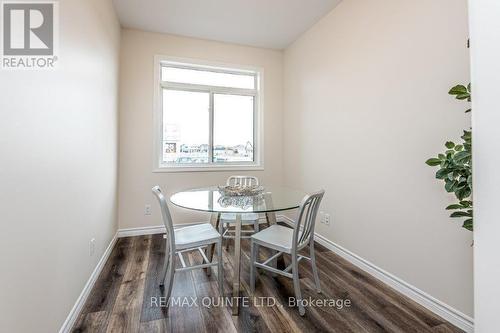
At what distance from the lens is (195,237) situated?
6.48ft

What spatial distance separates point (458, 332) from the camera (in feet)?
5.18

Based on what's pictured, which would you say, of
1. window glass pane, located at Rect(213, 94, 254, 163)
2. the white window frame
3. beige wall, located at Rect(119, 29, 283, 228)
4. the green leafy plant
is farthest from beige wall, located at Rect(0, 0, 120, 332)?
the green leafy plant

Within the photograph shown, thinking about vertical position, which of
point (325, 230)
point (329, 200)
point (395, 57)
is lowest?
point (325, 230)

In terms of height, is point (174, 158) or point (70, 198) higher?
point (174, 158)

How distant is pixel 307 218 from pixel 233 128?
7.83 ft

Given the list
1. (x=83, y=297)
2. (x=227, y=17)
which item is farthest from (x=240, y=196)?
→ (x=227, y=17)

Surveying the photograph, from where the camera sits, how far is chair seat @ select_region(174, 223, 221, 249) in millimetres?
1877

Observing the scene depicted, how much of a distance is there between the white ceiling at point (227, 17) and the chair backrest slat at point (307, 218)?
2202 mm

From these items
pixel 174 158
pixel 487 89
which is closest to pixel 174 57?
pixel 174 158

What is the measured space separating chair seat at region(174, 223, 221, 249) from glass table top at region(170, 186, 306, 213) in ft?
0.85

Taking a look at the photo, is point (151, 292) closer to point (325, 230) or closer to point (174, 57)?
point (325, 230)

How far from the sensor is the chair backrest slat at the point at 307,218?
173 cm

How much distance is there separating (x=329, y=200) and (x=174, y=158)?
2204 millimetres

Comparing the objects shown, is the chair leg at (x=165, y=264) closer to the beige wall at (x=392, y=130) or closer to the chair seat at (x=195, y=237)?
the chair seat at (x=195, y=237)
